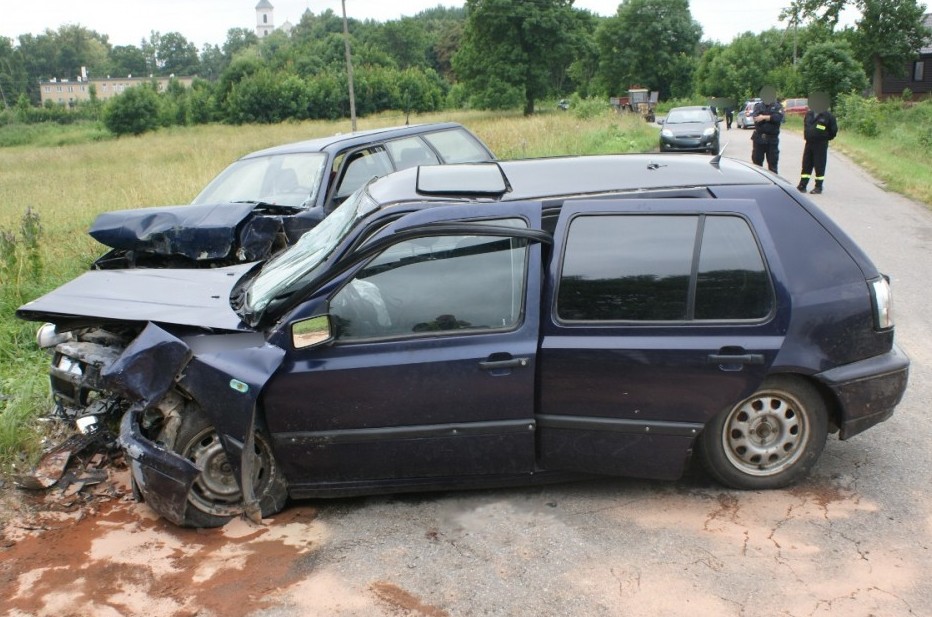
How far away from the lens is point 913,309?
7219mm

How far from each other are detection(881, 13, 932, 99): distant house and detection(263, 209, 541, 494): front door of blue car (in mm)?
64483

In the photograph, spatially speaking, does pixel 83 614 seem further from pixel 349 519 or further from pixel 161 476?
pixel 349 519

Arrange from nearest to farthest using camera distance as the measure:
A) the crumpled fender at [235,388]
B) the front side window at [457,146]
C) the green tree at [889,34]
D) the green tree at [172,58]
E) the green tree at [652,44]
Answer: the crumpled fender at [235,388], the front side window at [457,146], the green tree at [889,34], the green tree at [652,44], the green tree at [172,58]

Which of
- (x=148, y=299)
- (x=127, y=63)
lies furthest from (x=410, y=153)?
(x=127, y=63)

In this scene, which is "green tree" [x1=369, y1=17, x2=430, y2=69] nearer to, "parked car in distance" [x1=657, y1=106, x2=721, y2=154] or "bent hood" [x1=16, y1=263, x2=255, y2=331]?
"parked car in distance" [x1=657, y1=106, x2=721, y2=154]

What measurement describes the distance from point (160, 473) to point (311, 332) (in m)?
1.03

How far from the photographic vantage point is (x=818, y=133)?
13914 mm

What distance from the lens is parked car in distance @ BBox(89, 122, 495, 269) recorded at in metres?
6.85

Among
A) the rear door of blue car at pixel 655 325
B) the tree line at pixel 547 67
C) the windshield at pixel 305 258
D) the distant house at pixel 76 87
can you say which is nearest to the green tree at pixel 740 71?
the tree line at pixel 547 67

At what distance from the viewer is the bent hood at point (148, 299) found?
4168 mm

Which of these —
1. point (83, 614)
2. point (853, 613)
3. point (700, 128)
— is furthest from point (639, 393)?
point (700, 128)

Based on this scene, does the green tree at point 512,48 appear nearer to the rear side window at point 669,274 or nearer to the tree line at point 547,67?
the tree line at point 547,67

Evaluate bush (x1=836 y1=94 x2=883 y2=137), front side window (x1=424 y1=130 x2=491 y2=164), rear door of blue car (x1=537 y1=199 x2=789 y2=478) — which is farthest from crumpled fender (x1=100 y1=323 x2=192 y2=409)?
bush (x1=836 y1=94 x2=883 y2=137)

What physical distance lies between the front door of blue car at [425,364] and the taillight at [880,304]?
1.75 m
